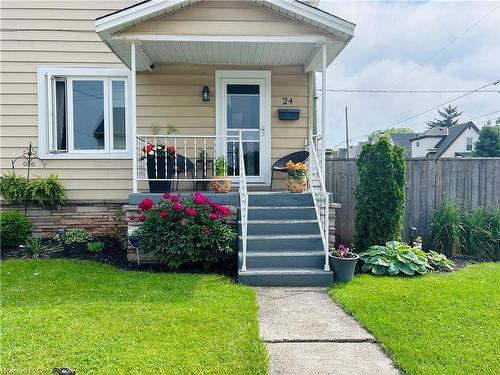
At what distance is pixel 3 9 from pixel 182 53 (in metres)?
3.66

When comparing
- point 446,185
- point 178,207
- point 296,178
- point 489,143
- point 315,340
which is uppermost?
point 489,143

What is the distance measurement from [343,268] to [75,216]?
4.96 metres

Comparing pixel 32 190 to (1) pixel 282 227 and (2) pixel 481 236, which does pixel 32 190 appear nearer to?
(1) pixel 282 227

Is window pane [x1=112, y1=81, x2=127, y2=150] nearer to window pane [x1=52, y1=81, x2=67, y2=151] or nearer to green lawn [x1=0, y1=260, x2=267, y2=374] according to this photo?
window pane [x1=52, y1=81, x2=67, y2=151]

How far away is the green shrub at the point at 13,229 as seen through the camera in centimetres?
587

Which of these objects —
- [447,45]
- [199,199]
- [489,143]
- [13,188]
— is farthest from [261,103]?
[447,45]

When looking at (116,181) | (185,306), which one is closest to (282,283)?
(185,306)

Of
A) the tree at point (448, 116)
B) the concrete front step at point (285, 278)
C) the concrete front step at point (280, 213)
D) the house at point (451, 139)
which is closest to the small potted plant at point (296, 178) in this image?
the concrete front step at point (280, 213)

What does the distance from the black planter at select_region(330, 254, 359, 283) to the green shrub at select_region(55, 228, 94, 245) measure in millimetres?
4293

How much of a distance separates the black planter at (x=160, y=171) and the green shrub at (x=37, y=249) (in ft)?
6.23

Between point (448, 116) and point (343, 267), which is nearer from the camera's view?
point (343, 267)

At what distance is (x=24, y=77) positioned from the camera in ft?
22.0

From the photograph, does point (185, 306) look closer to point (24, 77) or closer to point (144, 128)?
point (144, 128)

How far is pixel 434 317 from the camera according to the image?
3.34 m
